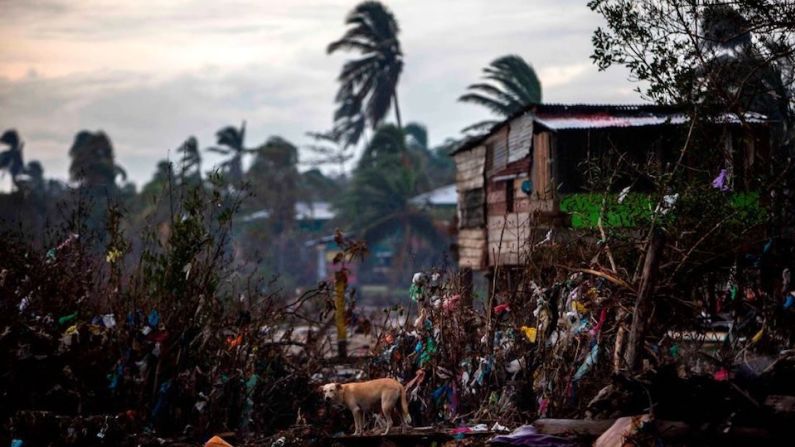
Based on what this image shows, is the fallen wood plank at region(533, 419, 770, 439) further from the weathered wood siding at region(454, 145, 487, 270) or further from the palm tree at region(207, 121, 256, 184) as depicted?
the palm tree at region(207, 121, 256, 184)

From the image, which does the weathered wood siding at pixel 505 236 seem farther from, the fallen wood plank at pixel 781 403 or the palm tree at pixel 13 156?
the palm tree at pixel 13 156

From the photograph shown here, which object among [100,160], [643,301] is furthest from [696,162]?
[100,160]

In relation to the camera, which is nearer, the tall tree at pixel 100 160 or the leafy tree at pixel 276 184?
the leafy tree at pixel 276 184

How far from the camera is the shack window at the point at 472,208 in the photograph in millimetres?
18922

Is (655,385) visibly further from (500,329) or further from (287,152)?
(287,152)

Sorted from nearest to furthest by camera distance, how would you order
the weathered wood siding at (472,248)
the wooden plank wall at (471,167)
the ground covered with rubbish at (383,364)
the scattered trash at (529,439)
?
the scattered trash at (529,439) < the ground covered with rubbish at (383,364) < the weathered wood siding at (472,248) < the wooden plank wall at (471,167)

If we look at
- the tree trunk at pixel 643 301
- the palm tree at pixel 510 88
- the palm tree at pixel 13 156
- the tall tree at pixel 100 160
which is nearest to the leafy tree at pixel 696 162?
the tree trunk at pixel 643 301

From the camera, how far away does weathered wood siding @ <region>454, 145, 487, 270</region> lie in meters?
18.7

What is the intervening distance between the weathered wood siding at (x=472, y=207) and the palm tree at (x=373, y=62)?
2705 centimetres

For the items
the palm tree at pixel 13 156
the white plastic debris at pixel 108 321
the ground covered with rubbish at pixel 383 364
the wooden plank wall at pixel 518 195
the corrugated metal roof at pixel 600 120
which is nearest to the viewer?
the ground covered with rubbish at pixel 383 364

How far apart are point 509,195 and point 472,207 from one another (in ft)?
7.17

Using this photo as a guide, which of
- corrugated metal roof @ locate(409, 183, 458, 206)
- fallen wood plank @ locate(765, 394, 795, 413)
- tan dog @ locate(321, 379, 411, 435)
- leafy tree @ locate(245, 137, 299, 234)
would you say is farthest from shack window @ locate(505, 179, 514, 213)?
leafy tree @ locate(245, 137, 299, 234)

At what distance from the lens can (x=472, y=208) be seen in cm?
1952

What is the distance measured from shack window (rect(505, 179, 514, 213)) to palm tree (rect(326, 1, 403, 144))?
30032 millimetres
